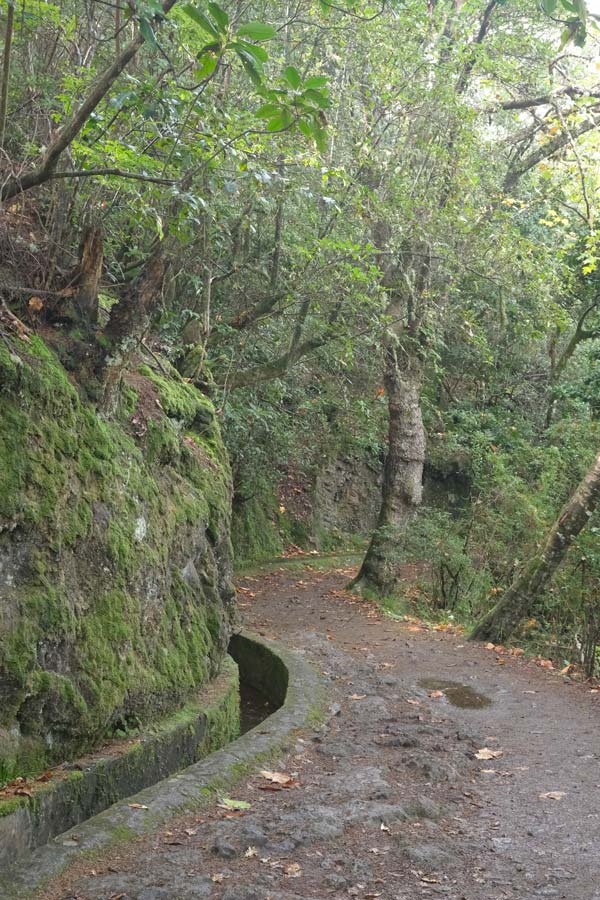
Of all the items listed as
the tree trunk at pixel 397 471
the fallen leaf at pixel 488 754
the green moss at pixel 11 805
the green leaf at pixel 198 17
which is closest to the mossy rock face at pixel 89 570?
the green moss at pixel 11 805

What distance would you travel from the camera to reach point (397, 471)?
14.1 metres

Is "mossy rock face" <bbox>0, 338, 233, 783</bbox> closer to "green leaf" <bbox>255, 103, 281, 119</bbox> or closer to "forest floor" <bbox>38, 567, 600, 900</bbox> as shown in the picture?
"forest floor" <bbox>38, 567, 600, 900</bbox>

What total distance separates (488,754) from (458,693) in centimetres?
187

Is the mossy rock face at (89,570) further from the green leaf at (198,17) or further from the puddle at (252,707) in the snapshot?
the green leaf at (198,17)

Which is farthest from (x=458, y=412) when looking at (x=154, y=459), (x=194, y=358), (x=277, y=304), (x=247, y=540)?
(x=154, y=459)

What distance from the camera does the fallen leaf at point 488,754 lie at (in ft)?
21.2

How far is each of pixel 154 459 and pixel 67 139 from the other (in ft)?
9.85

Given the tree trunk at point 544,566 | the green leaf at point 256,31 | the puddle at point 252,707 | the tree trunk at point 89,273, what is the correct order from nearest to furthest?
the green leaf at point 256,31
the tree trunk at point 89,273
the puddle at point 252,707
the tree trunk at point 544,566

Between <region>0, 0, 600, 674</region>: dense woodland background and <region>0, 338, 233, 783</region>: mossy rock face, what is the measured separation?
27 centimetres

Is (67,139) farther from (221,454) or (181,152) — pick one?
(221,454)

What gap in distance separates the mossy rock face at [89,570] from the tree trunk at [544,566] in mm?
4226

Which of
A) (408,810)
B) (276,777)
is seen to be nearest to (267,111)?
(408,810)

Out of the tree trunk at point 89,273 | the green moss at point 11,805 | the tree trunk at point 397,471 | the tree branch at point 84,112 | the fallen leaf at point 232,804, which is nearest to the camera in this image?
the green moss at point 11,805

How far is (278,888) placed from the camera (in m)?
3.92
